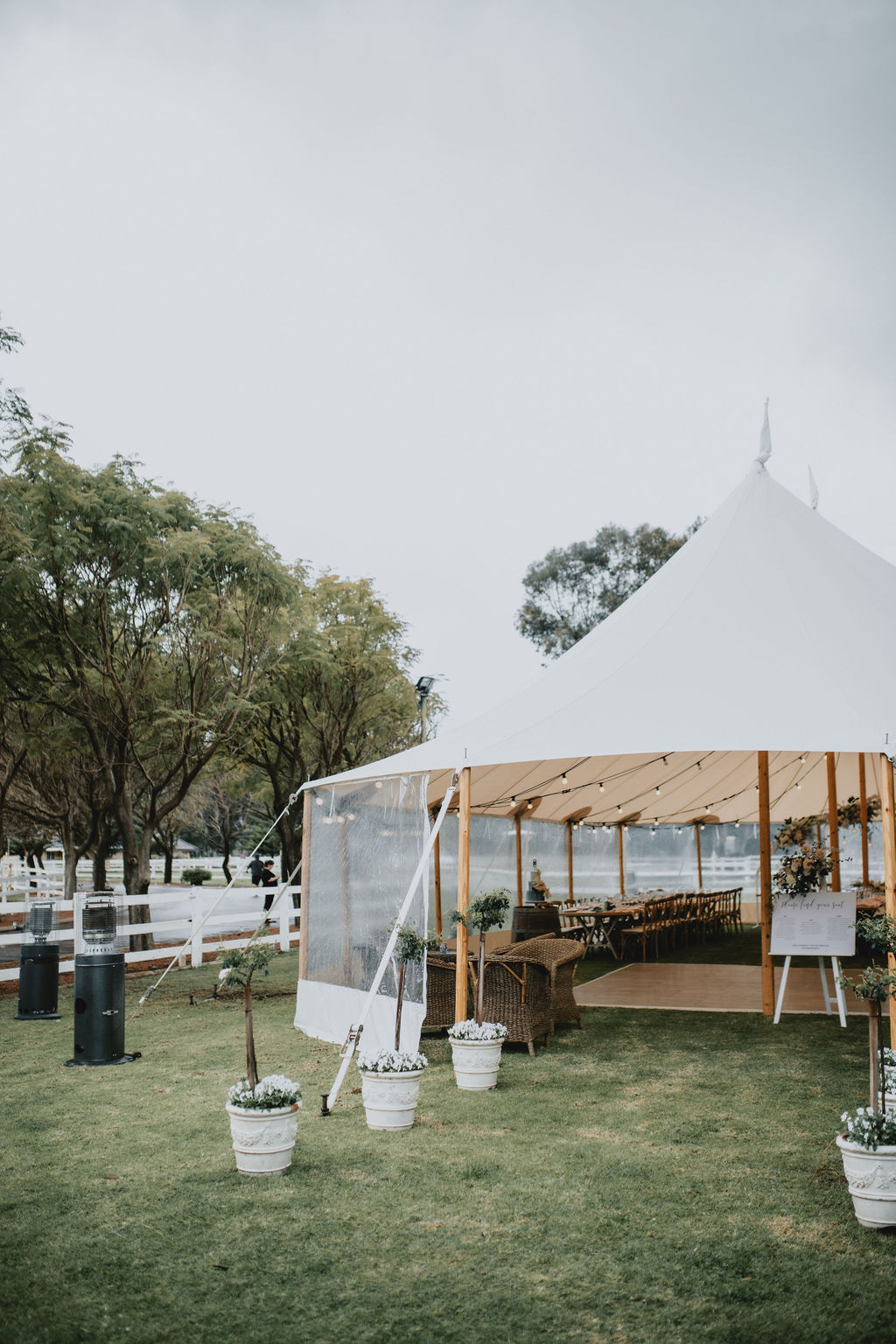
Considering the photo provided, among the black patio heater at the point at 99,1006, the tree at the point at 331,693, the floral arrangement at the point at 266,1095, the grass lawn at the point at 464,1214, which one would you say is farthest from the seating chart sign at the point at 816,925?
the tree at the point at 331,693

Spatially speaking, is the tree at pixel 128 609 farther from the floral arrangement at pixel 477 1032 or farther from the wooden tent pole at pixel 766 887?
the floral arrangement at pixel 477 1032

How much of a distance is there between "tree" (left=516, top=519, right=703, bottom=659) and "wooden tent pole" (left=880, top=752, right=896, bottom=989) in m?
21.6

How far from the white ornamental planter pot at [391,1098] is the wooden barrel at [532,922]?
711 centimetres

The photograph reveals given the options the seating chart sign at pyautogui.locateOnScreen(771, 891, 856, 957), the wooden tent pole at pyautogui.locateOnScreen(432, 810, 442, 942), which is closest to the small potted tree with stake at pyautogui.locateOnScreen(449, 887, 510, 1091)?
the seating chart sign at pyautogui.locateOnScreen(771, 891, 856, 957)

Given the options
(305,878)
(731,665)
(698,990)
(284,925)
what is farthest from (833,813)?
(284,925)

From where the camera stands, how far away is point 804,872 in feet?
26.0

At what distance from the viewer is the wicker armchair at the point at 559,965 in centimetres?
752

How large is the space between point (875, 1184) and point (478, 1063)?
2.79 meters

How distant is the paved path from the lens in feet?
29.8

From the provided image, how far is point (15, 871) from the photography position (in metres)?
29.0

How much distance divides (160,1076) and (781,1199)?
428 cm

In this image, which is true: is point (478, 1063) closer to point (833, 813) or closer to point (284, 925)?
point (833, 813)

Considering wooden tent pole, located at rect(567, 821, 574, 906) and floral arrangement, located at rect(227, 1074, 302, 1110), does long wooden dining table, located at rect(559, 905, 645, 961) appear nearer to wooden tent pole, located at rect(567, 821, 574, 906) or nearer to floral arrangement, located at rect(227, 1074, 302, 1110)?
wooden tent pole, located at rect(567, 821, 574, 906)

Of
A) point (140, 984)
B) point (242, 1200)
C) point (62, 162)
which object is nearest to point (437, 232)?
point (62, 162)
